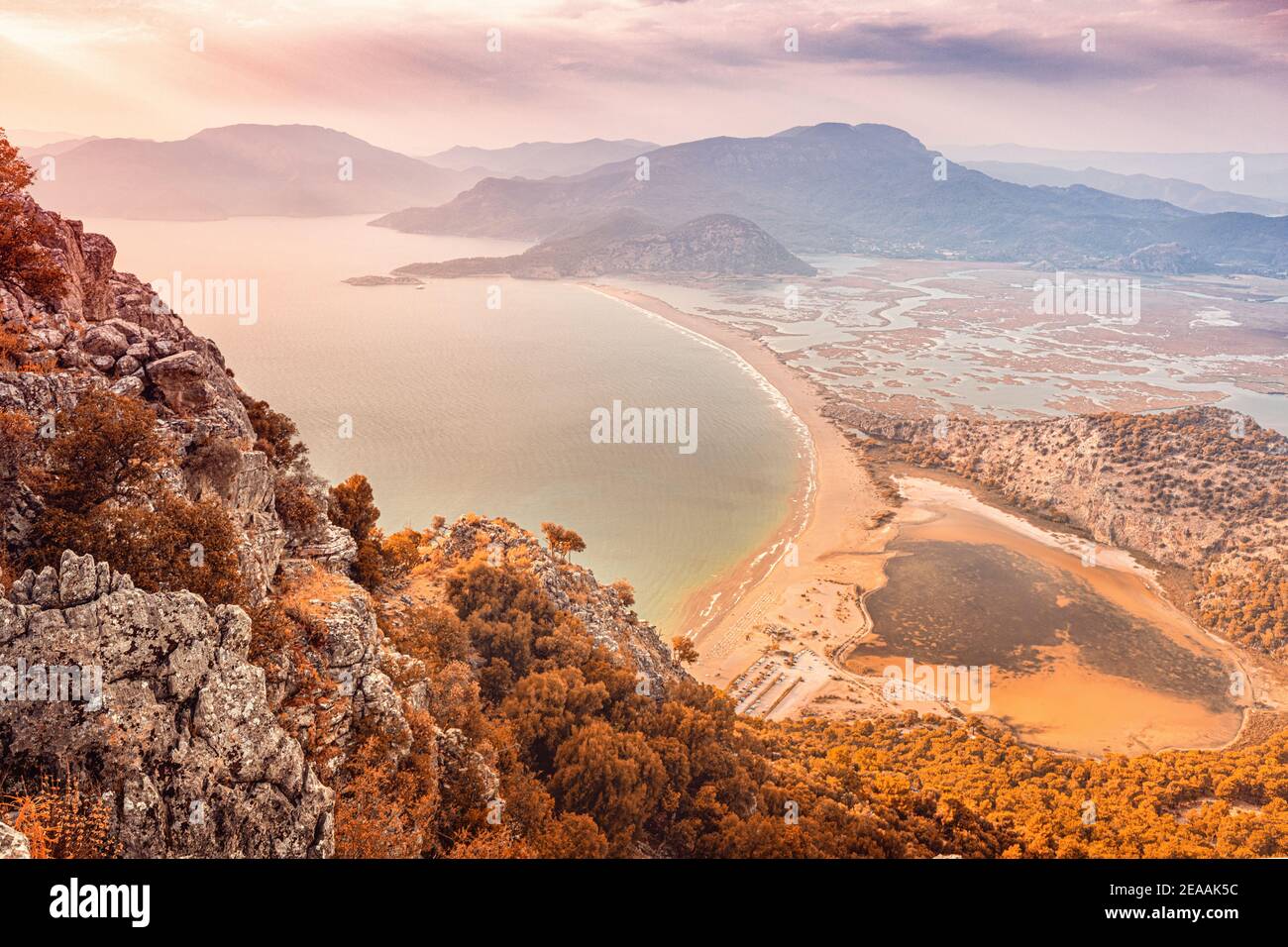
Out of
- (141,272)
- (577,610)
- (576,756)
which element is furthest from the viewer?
(141,272)

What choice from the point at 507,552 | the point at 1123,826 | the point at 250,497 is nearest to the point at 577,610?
the point at 507,552

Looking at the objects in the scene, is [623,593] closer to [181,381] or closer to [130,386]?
[181,381]

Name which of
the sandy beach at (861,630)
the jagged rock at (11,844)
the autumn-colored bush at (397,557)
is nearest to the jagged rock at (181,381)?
the autumn-colored bush at (397,557)

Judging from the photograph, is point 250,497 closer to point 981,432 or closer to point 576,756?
point 576,756

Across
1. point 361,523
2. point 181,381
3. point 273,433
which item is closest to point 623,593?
point 361,523

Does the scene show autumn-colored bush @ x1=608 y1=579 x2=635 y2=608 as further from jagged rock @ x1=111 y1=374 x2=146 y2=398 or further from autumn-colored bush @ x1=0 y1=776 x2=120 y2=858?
autumn-colored bush @ x1=0 y1=776 x2=120 y2=858
